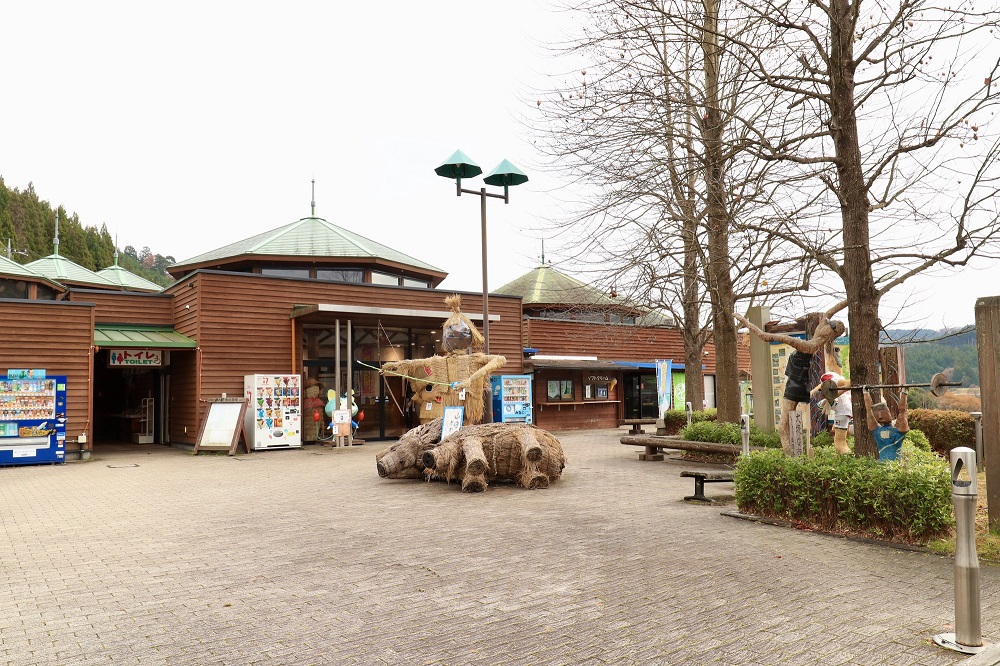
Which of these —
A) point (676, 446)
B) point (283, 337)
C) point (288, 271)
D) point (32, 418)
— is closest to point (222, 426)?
point (283, 337)

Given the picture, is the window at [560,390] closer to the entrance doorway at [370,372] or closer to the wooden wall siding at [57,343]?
the entrance doorway at [370,372]

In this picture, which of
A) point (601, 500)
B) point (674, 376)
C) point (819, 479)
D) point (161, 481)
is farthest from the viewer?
point (674, 376)

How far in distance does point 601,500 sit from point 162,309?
15.9 meters

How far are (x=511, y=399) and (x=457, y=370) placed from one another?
718cm

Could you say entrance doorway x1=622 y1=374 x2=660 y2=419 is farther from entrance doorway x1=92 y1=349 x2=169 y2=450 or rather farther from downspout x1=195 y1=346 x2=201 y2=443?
entrance doorway x1=92 y1=349 x2=169 y2=450

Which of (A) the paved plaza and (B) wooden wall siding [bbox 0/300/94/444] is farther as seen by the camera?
(B) wooden wall siding [bbox 0/300/94/444]

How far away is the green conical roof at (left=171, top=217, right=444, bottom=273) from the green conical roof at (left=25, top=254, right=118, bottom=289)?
10145 mm

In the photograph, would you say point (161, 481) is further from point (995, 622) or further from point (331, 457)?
point (995, 622)

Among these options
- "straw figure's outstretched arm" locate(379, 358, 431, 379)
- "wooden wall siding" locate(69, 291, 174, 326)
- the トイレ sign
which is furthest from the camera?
"wooden wall siding" locate(69, 291, 174, 326)

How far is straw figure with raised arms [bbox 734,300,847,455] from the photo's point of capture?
27.0ft

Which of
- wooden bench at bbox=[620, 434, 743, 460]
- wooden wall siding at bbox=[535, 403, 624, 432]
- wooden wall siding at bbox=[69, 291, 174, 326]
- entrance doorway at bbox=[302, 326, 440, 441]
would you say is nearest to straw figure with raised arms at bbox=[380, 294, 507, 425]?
wooden bench at bbox=[620, 434, 743, 460]

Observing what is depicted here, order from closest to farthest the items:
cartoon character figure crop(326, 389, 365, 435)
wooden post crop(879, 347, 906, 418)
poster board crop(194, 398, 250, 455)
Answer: wooden post crop(879, 347, 906, 418)
poster board crop(194, 398, 250, 455)
cartoon character figure crop(326, 389, 365, 435)

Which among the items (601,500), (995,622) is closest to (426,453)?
(601,500)

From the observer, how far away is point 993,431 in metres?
5.91
